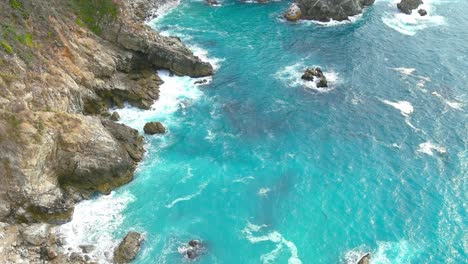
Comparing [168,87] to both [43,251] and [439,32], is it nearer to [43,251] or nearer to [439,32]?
[43,251]

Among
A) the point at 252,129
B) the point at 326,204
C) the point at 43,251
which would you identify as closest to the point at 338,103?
the point at 252,129

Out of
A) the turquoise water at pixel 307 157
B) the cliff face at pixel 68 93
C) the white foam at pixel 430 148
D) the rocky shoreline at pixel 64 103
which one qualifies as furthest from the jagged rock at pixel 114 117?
the white foam at pixel 430 148

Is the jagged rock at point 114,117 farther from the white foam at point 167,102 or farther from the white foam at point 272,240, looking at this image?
the white foam at point 272,240

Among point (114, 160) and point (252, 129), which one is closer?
point (114, 160)

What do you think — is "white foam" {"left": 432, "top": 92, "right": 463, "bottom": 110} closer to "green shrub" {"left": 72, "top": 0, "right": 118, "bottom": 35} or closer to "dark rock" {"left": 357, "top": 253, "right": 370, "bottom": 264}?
"dark rock" {"left": 357, "top": 253, "right": 370, "bottom": 264}

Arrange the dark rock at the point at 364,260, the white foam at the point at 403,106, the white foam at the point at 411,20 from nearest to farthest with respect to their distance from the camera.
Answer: the dark rock at the point at 364,260 → the white foam at the point at 403,106 → the white foam at the point at 411,20

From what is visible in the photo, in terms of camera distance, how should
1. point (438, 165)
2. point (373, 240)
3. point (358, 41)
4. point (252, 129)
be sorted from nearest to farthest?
1. point (373, 240)
2. point (438, 165)
3. point (252, 129)
4. point (358, 41)

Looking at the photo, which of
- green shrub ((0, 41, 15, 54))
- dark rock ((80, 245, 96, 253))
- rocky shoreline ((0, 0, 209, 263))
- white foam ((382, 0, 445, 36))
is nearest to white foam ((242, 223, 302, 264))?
dark rock ((80, 245, 96, 253))
